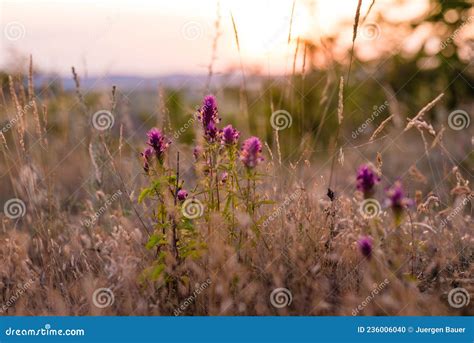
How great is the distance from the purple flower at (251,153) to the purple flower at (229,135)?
0.07 m

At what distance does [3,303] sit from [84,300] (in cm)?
50

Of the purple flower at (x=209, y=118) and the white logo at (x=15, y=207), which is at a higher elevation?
the purple flower at (x=209, y=118)

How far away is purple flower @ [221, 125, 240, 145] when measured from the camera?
2984mm

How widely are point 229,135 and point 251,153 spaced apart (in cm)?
13

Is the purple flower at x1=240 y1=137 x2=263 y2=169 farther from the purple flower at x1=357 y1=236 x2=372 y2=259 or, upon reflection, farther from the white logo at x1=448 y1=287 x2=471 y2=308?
the white logo at x1=448 y1=287 x2=471 y2=308

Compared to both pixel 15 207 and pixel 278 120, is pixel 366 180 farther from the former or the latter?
pixel 15 207

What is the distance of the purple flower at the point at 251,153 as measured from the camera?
2963mm

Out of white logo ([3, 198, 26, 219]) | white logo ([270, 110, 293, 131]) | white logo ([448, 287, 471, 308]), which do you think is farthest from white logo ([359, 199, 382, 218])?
white logo ([3, 198, 26, 219])

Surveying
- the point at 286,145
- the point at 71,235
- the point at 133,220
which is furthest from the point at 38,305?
the point at 286,145

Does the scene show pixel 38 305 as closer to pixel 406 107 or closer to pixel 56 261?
pixel 56 261

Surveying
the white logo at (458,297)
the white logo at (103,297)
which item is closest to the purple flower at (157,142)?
the white logo at (103,297)

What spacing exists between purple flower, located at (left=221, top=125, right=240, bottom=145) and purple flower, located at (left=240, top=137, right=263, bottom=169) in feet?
0.23

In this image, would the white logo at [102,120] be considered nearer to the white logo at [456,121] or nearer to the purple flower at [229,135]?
the purple flower at [229,135]

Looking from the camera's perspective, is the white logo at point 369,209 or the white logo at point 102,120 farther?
the white logo at point 102,120
